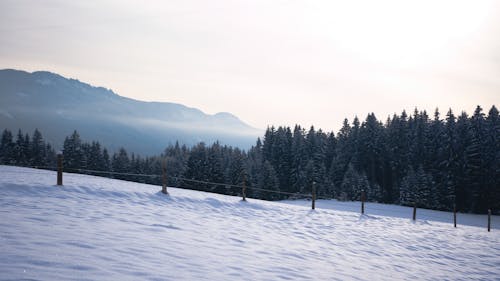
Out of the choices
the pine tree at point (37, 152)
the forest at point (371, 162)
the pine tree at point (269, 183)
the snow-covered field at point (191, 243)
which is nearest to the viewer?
the snow-covered field at point (191, 243)

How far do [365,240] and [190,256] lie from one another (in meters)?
9.27

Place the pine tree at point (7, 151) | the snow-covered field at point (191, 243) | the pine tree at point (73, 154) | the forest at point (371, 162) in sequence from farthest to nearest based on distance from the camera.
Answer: the pine tree at point (73, 154) → the pine tree at point (7, 151) → the forest at point (371, 162) → the snow-covered field at point (191, 243)

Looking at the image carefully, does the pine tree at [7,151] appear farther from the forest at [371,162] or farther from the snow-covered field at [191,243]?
the snow-covered field at [191,243]

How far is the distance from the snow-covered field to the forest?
140ft

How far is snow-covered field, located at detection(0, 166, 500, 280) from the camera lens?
589 cm

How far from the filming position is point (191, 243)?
335 inches

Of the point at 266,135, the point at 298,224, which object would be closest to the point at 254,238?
the point at 298,224

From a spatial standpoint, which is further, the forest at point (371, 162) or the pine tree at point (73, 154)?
the pine tree at point (73, 154)

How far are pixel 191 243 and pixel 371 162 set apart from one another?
73.1 meters

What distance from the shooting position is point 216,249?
8.35m

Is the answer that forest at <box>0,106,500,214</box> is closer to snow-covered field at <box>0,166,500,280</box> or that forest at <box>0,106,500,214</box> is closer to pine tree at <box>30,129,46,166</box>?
pine tree at <box>30,129,46,166</box>

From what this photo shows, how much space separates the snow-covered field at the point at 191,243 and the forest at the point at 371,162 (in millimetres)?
42693

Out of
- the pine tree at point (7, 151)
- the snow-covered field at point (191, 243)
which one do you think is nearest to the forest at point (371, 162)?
the pine tree at point (7, 151)

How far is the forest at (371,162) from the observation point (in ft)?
190
